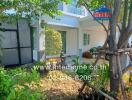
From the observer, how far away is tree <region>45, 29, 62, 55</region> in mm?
11977

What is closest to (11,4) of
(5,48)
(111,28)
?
(111,28)

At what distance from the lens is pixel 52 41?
39.6 ft

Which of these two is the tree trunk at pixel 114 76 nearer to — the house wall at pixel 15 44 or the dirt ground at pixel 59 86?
the dirt ground at pixel 59 86

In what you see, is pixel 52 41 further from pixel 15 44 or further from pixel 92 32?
pixel 92 32

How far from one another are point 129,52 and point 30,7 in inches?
142

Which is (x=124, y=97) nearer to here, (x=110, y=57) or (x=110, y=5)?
(x=110, y=57)

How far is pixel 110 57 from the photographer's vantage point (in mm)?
6590

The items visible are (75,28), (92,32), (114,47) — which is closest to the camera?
(114,47)

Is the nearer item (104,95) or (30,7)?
(104,95)

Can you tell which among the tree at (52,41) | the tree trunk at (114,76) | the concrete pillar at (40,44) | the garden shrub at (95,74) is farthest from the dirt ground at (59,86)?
the concrete pillar at (40,44)

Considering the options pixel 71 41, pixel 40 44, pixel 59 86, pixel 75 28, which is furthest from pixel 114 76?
pixel 71 41

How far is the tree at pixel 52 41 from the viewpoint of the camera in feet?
39.3

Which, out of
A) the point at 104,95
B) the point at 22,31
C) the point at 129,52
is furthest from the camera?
the point at 22,31

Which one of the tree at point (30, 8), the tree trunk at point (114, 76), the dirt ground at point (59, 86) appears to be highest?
the tree at point (30, 8)
